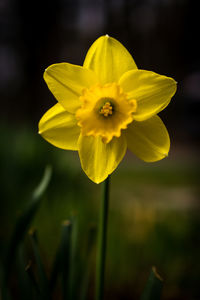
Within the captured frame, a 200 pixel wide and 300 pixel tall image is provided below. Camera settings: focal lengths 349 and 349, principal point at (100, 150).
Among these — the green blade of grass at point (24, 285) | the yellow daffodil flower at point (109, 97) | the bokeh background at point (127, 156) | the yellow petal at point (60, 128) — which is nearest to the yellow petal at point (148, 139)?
the yellow daffodil flower at point (109, 97)

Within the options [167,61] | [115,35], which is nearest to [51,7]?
[115,35]

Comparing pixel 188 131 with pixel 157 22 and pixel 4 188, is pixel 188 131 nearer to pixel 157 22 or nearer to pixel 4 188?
pixel 157 22

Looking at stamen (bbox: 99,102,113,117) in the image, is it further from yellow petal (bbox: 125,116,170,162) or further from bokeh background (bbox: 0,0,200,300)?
bokeh background (bbox: 0,0,200,300)

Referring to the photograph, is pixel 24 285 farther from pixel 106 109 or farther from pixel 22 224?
pixel 106 109

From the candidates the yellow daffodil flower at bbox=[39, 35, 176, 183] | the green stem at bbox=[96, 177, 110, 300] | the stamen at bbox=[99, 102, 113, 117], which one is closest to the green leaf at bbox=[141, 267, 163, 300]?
the green stem at bbox=[96, 177, 110, 300]

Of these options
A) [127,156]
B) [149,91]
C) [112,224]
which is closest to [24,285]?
[149,91]

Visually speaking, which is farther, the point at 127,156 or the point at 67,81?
the point at 127,156

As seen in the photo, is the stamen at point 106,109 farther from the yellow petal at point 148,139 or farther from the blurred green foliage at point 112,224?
the blurred green foliage at point 112,224
